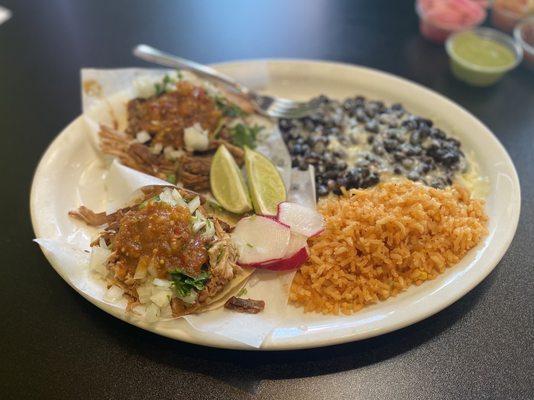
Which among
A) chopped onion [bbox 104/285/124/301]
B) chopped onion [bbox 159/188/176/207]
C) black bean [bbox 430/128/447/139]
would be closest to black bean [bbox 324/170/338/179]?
black bean [bbox 430/128/447/139]

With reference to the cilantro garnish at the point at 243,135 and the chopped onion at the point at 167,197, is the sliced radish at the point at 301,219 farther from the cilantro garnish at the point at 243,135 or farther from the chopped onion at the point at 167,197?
the cilantro garnish at the point at 243,135

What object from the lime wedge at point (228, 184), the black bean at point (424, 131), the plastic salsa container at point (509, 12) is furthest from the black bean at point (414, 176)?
the plastic salsa container at point (509, 12)

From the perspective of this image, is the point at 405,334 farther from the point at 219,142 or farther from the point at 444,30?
the point at 444,30

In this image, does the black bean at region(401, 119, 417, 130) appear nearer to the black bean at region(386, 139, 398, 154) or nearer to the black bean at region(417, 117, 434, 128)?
the black bean at region(417, 117, 434, 128)

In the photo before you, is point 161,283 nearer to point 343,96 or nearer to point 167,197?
point 167,197

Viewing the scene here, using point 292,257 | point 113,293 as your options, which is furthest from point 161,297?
point 292,257

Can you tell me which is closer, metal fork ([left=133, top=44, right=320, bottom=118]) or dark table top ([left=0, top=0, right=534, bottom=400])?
dark table top ([left=0, top=0, right=534, bottom=400])
